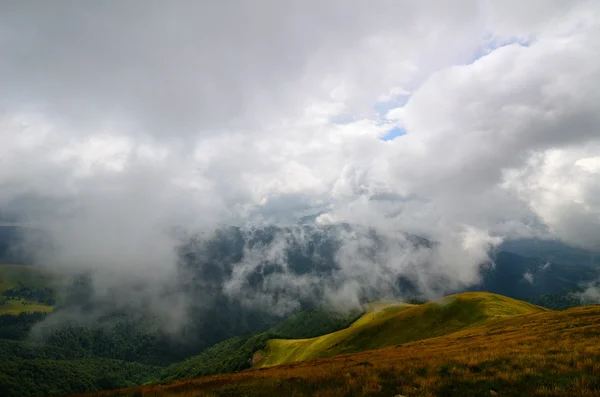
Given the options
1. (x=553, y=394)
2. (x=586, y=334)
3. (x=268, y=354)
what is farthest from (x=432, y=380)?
(x=268, y=354)

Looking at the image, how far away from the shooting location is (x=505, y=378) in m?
14.2

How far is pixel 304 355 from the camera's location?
146 meters

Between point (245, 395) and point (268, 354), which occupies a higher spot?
point (245, 395)

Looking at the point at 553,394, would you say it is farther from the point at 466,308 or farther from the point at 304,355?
the point at 304,355

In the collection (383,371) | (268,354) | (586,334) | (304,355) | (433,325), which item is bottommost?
(268,354)

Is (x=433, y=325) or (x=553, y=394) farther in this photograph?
(x=433, y=325)

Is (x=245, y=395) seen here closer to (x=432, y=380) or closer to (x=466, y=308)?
(x=432, y=380)

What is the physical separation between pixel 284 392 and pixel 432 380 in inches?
315

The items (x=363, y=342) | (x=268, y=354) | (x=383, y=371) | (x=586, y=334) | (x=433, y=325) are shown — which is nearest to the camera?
(x=383, y=371)

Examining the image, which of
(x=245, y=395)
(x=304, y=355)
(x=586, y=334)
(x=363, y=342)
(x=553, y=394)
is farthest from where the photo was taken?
(x=304, y=355)

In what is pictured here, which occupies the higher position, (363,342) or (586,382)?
(586,382)

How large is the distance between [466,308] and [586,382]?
134m

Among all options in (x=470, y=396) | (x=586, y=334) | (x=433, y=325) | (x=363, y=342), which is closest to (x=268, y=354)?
(x=363, y=342)

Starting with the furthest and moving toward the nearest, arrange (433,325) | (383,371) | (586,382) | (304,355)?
(304,355) → (433,325) → (383,371) → (586,382)
